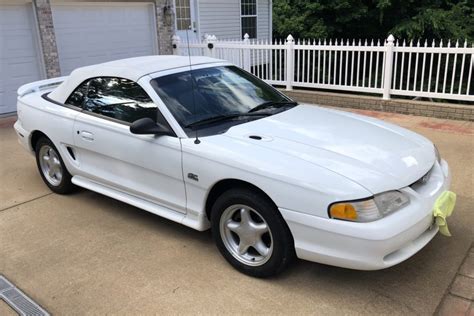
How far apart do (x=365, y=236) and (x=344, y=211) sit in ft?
0.64

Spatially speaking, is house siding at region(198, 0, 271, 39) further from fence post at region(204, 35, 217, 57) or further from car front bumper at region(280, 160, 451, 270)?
car front bumper at region(280, 160, 451, 270)

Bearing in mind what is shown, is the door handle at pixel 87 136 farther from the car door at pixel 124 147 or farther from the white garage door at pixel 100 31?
the white garage door at pixel 100 31

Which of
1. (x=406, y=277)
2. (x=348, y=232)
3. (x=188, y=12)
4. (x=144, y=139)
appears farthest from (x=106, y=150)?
A: (x=188, y=12)

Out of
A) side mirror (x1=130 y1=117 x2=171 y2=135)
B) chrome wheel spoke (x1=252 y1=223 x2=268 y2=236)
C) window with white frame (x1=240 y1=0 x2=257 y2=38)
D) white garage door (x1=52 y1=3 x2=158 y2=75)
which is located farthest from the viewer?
window with white frame (x1=240 y1=0 x2=257 y2=38)

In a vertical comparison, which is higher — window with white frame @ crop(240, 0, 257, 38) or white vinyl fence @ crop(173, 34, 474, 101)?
window with white frame @ crop(240, 0, 257, 38)

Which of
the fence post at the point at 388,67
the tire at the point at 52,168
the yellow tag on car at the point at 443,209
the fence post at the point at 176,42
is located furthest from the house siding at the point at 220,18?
the yellow tag on car at the point at 443,209

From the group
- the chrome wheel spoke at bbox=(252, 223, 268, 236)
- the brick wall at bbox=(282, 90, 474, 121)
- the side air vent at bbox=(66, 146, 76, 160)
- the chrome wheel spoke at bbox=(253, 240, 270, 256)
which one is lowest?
the brick wall at bbox=(282, 90, 474, 121)

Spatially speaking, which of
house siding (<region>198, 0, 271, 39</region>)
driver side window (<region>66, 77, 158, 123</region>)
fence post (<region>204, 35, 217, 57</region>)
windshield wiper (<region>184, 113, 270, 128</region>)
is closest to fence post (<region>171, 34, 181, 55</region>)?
fence post (<region>204, 35, 217, 57</region>)

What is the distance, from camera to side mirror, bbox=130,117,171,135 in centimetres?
354

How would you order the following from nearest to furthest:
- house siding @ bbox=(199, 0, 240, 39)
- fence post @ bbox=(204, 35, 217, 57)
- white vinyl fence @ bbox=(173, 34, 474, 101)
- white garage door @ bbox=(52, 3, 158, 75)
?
white vinyl fence @ bbox=(173, 34, 474, 101)
white garage door @ bbox=(52, 3, 158, 75)
fence post @ bbox=(204, 35, 217, 57)
house siding @ bbox=(199, 0, 240, 39)

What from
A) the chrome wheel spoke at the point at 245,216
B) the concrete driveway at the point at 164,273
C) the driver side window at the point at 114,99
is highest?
the driver side window at the point at 114,99

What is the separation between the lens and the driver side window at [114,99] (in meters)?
3.92

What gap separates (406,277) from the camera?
334 centimetres

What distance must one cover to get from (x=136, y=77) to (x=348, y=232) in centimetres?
230
